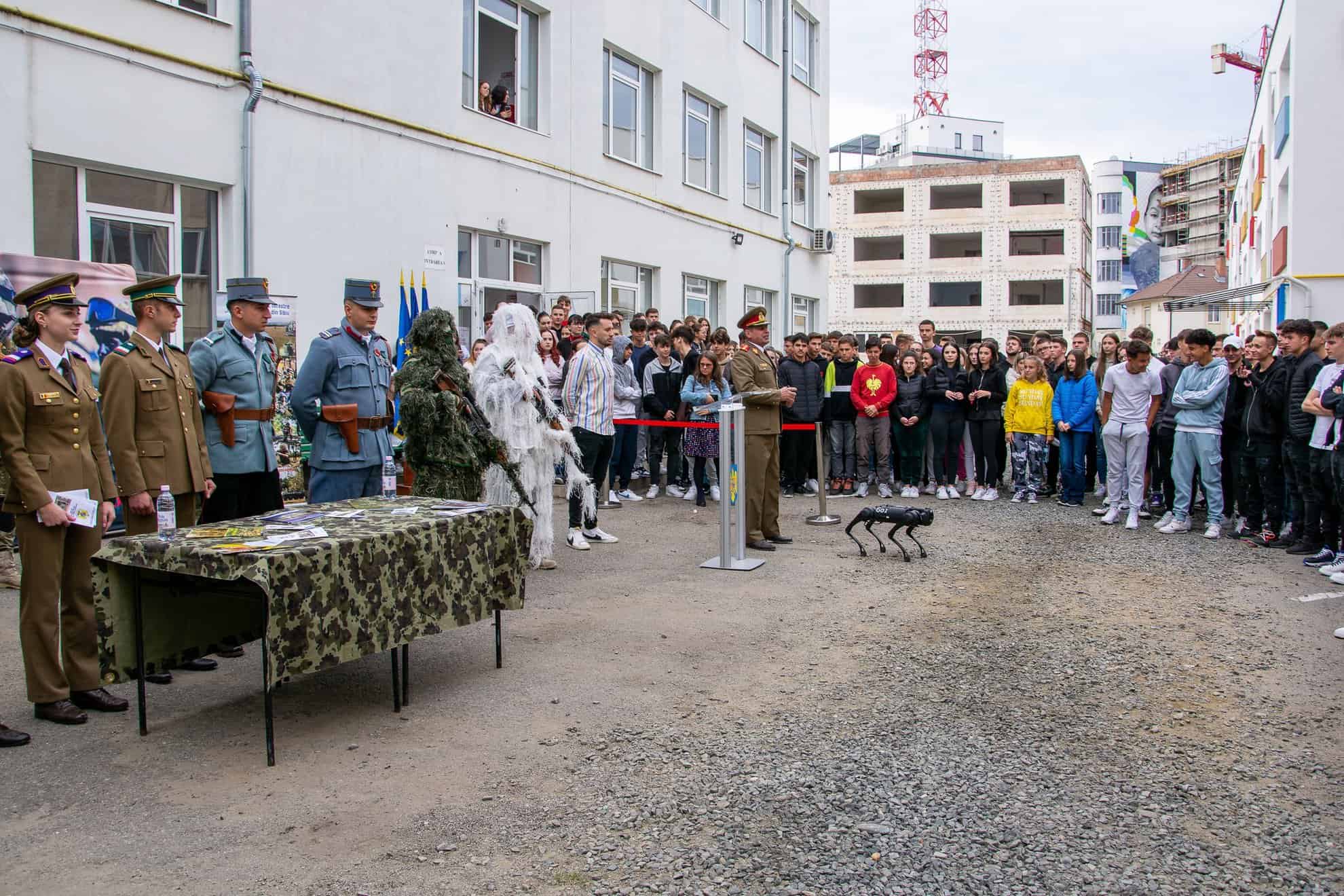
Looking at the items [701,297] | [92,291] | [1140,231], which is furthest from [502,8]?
[1140,231]

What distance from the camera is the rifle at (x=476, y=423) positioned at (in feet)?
22.7

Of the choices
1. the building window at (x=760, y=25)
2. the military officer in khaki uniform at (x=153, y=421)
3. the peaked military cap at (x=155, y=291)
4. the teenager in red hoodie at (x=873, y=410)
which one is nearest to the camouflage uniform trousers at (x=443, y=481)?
the military officer in khaki uniform at (x=153, y=421)

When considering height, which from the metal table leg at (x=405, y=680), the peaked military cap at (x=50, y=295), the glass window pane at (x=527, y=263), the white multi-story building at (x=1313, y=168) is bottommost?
the metal table leg at (x=405, y=680)

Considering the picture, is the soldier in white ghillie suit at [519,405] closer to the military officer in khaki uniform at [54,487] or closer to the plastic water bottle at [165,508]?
the plastic water bottle at [165,508]

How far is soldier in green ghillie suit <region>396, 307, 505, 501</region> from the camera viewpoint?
22.3ft

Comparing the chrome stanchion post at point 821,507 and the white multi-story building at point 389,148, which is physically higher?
the white multi-story building at point 389,148

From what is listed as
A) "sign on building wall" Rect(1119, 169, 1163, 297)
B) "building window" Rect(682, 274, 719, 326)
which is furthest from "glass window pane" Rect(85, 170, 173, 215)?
"sign on building wall" Rect(1119, 169, 1163, 297)

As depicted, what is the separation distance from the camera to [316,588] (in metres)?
4.47

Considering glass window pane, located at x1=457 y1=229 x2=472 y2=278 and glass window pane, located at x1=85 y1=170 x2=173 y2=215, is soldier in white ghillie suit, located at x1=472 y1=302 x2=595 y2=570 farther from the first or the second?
glass window pane, located at x1=457 y1=229 x2=472 y2=278

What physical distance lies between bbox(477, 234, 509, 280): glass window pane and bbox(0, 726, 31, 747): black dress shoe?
35.0ft

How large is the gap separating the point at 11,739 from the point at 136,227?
6864 millimetres

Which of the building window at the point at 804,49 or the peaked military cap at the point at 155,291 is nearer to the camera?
the peaked military cap at the point at 155,291

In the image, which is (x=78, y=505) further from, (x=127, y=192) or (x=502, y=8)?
(x=502, y=8)

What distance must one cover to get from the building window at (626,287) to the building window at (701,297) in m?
1.27
